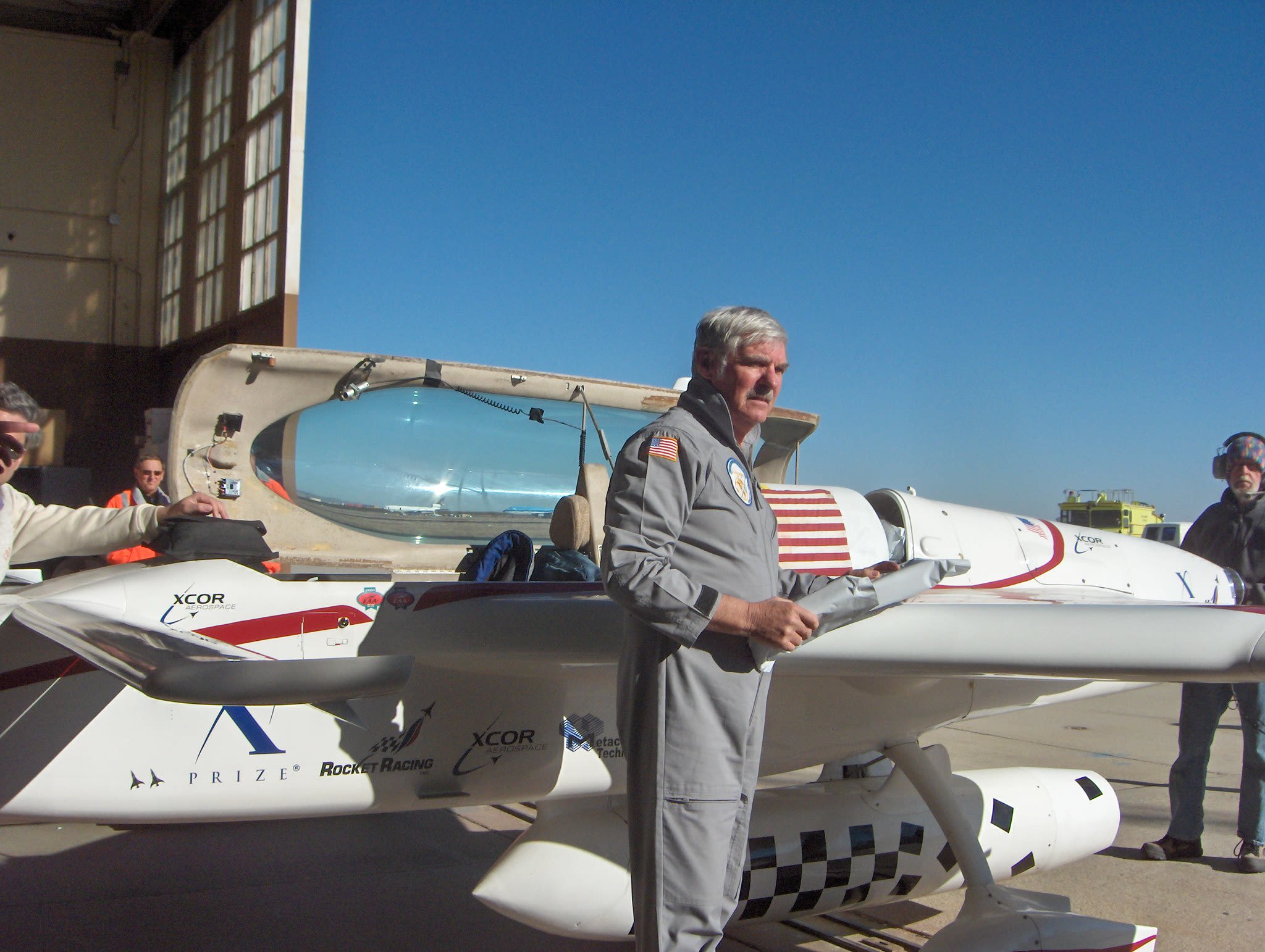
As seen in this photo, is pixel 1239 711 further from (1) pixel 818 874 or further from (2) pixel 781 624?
(2) pixel 781 624

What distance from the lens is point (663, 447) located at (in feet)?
6.63

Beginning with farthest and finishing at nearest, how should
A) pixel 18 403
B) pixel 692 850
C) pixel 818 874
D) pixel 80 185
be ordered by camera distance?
pixel 80 185 < pixel 818 874 < pixel 18 403 < pixel 692 850

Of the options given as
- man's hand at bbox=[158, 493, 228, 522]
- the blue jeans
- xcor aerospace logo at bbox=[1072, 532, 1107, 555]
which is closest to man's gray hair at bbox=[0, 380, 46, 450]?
man's hand at bbox=[158, 493, 228, 522]

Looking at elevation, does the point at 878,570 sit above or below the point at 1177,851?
above

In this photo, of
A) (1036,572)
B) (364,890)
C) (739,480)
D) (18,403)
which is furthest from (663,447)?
(364,890)

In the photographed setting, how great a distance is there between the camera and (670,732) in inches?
79.0

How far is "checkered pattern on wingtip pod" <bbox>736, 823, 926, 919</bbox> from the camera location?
313 centimetres

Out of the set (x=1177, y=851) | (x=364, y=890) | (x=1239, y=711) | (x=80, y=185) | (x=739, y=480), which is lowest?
(x=364, y=890)

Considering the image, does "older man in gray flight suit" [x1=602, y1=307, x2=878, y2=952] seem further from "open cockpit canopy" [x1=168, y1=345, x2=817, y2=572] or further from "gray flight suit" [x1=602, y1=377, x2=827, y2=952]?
"open cockpit canopy" [x1=168, y1=345, x2=817, y2=572]

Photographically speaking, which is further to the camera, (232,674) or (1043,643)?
(1043,643)

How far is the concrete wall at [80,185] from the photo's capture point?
10969mm

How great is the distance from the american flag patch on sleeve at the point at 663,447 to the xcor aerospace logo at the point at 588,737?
1290 mm

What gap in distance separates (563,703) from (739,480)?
1.19m

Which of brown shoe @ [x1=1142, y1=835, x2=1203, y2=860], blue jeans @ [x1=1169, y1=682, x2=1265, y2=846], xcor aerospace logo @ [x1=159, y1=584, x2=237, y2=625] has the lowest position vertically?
brown shoe @ [x1=1142, y1=835, x2=1203, y2=860]
